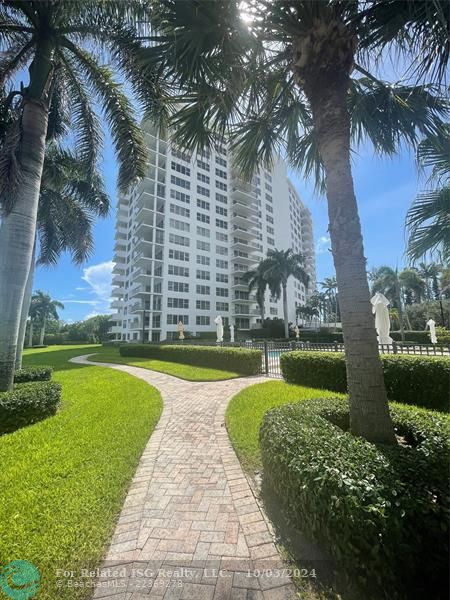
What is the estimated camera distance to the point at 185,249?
129ft

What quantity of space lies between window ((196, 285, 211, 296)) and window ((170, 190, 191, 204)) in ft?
43.1

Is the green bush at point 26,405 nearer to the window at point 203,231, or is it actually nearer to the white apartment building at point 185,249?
the white apartment building at point 185,249

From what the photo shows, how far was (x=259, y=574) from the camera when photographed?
2068 mm

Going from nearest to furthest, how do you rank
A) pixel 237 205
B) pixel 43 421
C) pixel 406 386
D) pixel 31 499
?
pixel 31 499 < pixel 43 421 < pixel 406 386 < pixel 237 205

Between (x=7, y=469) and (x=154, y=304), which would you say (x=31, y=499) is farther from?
(x=154, y=304)

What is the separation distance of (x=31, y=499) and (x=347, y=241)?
4.72 m

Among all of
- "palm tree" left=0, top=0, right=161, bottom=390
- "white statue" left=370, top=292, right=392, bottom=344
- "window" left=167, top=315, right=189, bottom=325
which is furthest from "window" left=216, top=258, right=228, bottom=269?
"palm tree" left=0, top=0, right=161, bottom=390

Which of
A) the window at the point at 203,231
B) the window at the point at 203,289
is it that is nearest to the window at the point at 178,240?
the window at the point at 203,231

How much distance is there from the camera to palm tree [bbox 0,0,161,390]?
18.5 ft

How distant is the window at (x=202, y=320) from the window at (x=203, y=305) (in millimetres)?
1345

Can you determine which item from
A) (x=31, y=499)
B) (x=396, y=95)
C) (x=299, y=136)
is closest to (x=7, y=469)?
(x=31, y=499)

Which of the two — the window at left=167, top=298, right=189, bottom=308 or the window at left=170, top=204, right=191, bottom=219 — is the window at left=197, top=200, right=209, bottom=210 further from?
the window at left=167, top=298, right=189, bottom=308

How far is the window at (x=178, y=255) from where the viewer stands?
37.9m

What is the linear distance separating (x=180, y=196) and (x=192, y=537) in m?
41.8
